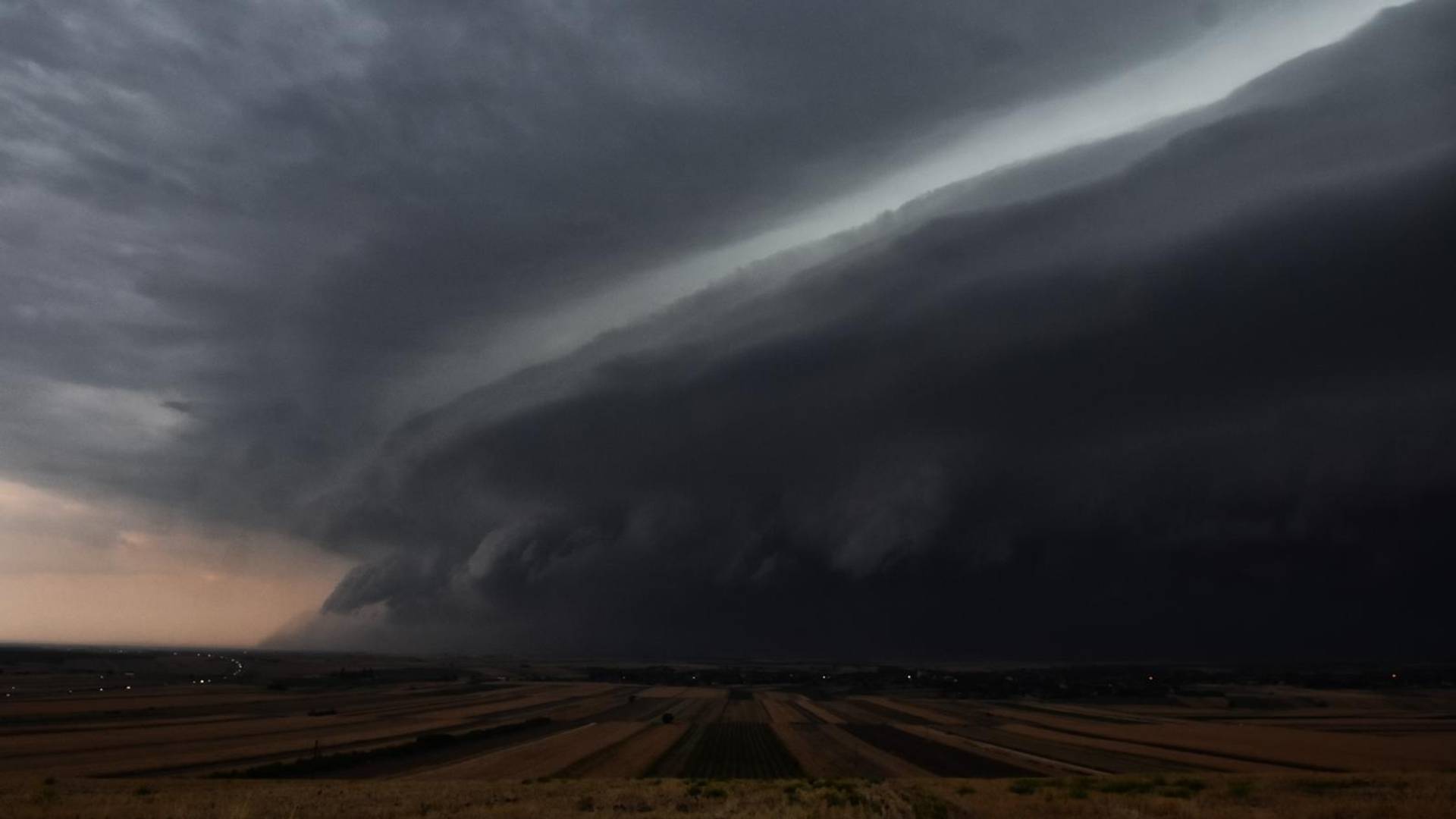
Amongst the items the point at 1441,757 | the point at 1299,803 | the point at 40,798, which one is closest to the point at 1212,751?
the point at 1441,757

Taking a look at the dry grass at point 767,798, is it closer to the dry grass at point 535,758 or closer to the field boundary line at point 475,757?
the field boundary line at point 475,757

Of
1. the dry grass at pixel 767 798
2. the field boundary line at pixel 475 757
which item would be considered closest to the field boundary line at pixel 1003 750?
the dry grass at pixel 767 798

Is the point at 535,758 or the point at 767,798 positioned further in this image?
the point at 535,758

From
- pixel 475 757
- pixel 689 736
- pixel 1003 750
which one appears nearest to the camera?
pixel 475 757

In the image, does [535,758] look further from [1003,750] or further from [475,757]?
[1003,750]

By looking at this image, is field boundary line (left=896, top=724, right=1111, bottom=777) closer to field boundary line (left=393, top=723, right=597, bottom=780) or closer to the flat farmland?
the flat farmland

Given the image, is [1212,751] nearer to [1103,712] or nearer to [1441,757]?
[1441,757]

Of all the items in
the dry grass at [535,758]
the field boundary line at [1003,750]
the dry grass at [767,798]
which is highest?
the dry grass at [767,798]

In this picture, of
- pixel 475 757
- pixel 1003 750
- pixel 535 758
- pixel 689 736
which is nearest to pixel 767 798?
pixel 535 758

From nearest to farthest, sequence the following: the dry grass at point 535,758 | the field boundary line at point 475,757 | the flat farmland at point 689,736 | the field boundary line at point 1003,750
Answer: the field boundary line at point 475,757
the dry grass at point 535,758
the field boundary line at point 1003,750
the flat farmland at point 689,736
